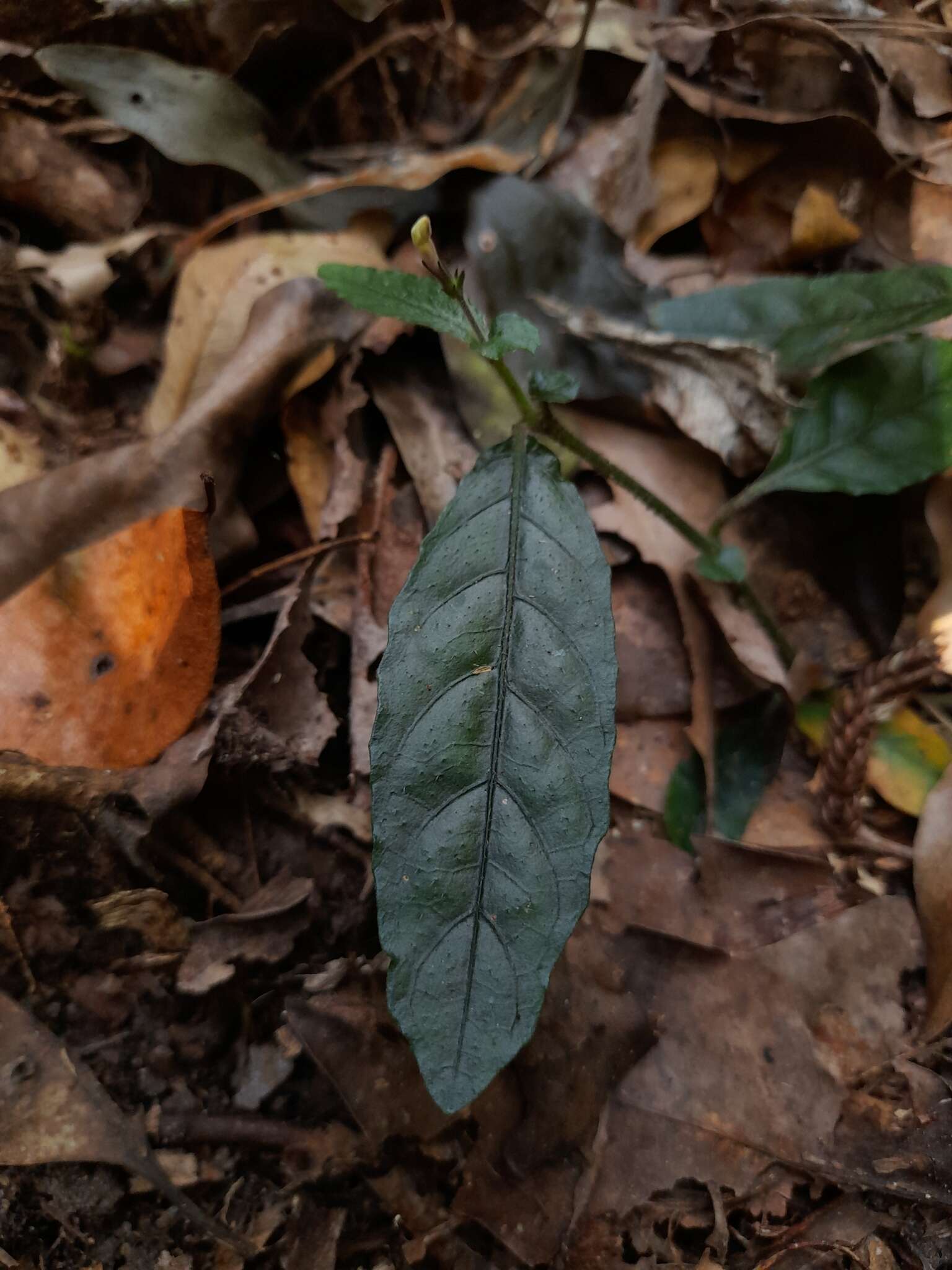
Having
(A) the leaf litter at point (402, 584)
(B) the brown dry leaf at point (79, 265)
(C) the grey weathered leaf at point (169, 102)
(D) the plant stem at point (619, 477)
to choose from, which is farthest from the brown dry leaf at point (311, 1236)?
(C) the grey weathered leaf at point (169, 102)

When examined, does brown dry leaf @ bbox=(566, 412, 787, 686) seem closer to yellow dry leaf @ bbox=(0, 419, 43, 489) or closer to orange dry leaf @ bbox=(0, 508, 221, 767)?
orange dry leaf @ bbox=(0, 508, 221, 767)

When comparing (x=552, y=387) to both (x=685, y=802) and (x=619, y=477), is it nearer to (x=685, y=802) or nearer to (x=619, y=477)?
(x=619, y=477)

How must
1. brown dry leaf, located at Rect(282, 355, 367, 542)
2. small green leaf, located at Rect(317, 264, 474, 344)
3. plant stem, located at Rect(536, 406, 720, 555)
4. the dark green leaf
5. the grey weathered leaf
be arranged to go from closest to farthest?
1. small green leaf, located at Rect(317, 264, 474, 344)
2. plant stem, located at Rect(536, 406, 720, 555)
3. the dark green leaf
4. brown dry leaf, located at Rect(282, 355, 367, 542)
5. the grey weathered leaf

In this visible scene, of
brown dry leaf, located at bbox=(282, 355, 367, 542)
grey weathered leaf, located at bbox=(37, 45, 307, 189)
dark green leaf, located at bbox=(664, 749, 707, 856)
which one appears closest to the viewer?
dark green leaf, located at bbox=(664, 749, 707, 856)

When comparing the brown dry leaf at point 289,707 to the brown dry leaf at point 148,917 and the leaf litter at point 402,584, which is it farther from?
the brown dry leaf at point 148,917

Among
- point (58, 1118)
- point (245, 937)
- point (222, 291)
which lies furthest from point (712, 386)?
point (58, 1118)

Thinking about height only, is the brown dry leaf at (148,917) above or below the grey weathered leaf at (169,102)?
below

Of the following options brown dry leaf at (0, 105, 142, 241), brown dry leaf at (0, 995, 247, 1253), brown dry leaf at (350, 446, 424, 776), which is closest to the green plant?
brown dry leaf at (350, 446, 424, 776)
